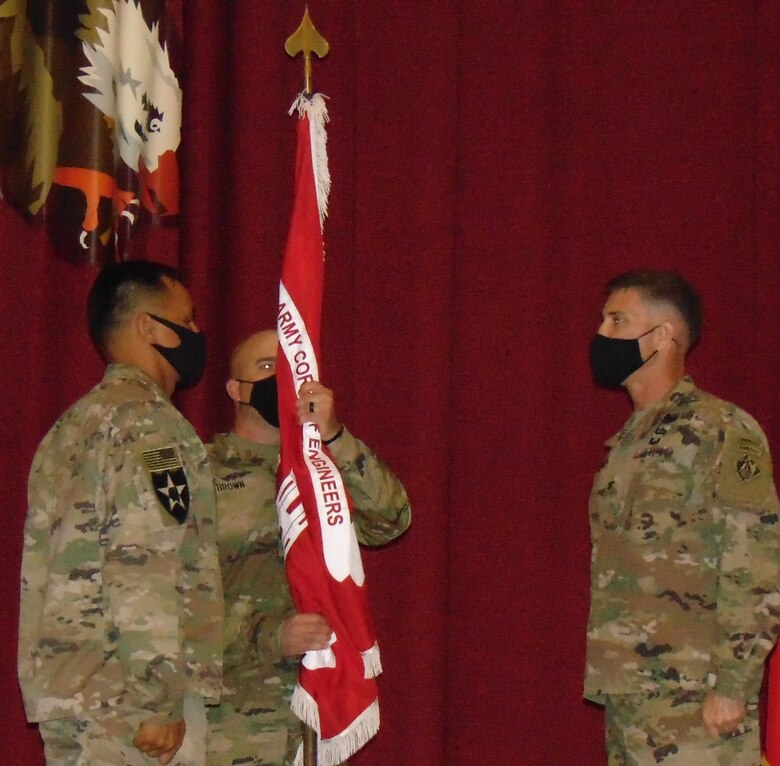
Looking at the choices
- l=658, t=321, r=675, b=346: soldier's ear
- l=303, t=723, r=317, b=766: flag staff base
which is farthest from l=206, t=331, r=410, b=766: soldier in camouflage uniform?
l=658, t=321, r=675, b=346: soldier's ear

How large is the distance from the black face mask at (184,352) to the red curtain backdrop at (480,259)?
61cm

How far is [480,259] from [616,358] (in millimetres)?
808

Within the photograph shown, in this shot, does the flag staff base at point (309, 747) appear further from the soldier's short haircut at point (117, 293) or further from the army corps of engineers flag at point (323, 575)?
the soldier's short haircut at point (117, 293)

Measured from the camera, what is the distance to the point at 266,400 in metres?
2.71

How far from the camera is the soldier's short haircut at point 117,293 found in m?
2.53

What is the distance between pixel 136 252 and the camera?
10.3ft

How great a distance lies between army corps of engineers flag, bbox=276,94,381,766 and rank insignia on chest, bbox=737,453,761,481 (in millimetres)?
831

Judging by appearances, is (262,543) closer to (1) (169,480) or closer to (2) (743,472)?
(1) (169,480)

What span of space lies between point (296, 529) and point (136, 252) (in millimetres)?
1100

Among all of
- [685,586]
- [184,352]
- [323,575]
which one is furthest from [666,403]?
[184,352]

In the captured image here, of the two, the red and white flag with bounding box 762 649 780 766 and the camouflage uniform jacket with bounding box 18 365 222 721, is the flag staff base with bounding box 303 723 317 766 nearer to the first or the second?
the camouflage uniform jacket with bounding box 18 365 222 721

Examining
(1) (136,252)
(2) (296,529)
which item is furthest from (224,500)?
(1) (136,252)

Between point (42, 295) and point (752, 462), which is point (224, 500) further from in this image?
point (752, 462)

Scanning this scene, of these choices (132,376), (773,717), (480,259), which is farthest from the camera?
(480,259)
